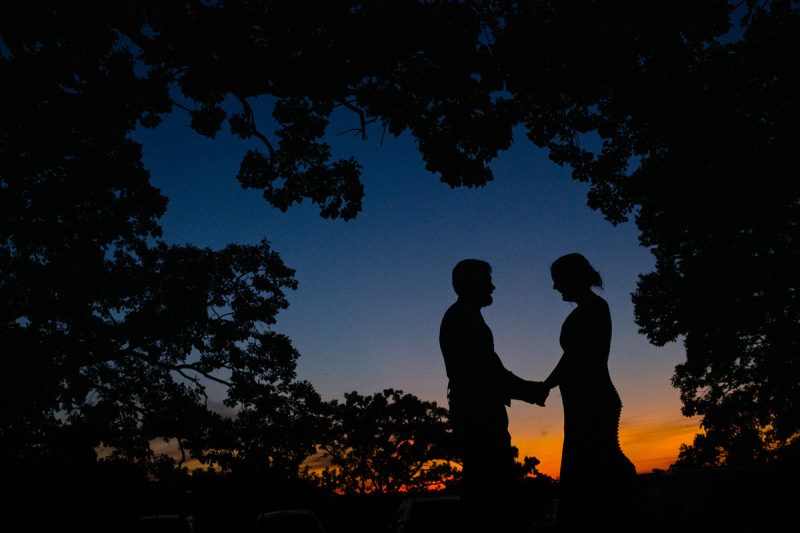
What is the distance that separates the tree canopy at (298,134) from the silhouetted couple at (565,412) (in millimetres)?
5075

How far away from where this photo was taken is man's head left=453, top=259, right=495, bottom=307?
13.5ft

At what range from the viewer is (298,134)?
10.4 meters

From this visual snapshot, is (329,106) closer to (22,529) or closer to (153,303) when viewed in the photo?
(153,303)

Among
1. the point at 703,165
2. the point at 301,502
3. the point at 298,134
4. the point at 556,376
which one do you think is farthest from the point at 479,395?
the point at 301,502

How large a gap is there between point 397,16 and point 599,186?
474cm

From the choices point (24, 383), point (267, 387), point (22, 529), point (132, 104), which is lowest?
point (22, 529)

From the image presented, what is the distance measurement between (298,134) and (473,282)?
7.00 metres

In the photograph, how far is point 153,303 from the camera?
17.2 meters

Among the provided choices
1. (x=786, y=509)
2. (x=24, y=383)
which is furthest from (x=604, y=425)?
(x=24, y=383)

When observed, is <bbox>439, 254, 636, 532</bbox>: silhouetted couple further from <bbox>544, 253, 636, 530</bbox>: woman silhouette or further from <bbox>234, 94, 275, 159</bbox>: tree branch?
<bbox>234, 94, 275, 159</bbox>: tree branch

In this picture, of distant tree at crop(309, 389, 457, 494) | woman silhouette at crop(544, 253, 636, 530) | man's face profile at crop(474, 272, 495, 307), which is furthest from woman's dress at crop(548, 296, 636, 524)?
distant tree at crop(309, 389, 457, 494)

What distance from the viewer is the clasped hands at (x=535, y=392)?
13.1ft

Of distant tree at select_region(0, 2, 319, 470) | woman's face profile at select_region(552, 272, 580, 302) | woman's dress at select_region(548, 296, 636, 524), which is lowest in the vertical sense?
woman's dress at select_region(548, 296, 636, 524)

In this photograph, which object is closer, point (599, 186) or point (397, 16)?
point (397, 16)
